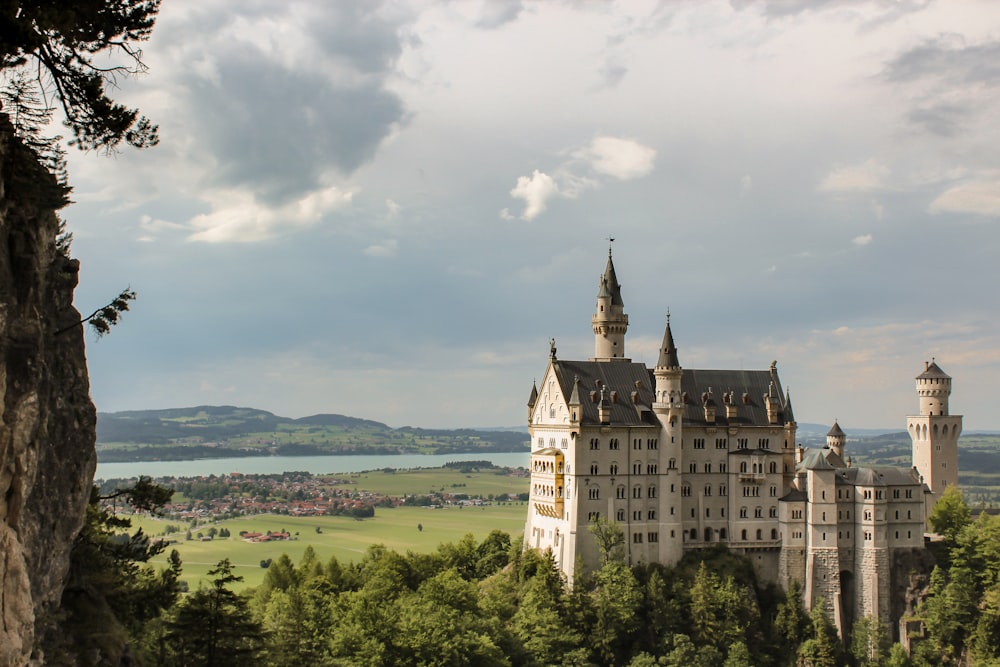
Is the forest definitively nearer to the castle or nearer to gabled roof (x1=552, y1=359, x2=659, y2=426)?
the castle

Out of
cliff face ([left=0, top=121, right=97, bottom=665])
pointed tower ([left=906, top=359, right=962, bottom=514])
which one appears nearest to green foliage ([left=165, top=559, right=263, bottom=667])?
cliff face ([left=0, top=121, right=97, bottom=665])

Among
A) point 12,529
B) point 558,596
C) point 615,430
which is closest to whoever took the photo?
point 12,529

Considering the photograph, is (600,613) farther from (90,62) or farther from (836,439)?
(90,62)

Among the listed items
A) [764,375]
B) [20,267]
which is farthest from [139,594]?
[764,375]

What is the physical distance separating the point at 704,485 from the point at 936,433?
3387cm

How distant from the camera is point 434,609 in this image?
79.1 metres

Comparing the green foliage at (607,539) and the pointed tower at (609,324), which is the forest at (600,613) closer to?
the green foliage at (607,539)

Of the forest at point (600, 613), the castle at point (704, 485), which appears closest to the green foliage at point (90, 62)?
the forest at point (600, 613)

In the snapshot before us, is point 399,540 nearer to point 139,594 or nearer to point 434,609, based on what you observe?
point 434,609

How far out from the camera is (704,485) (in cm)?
9669

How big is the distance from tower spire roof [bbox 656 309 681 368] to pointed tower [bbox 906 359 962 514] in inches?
1429

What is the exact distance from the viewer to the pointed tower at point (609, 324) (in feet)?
339

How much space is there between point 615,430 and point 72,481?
6164cm

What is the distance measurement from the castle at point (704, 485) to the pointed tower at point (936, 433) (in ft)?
58.3
